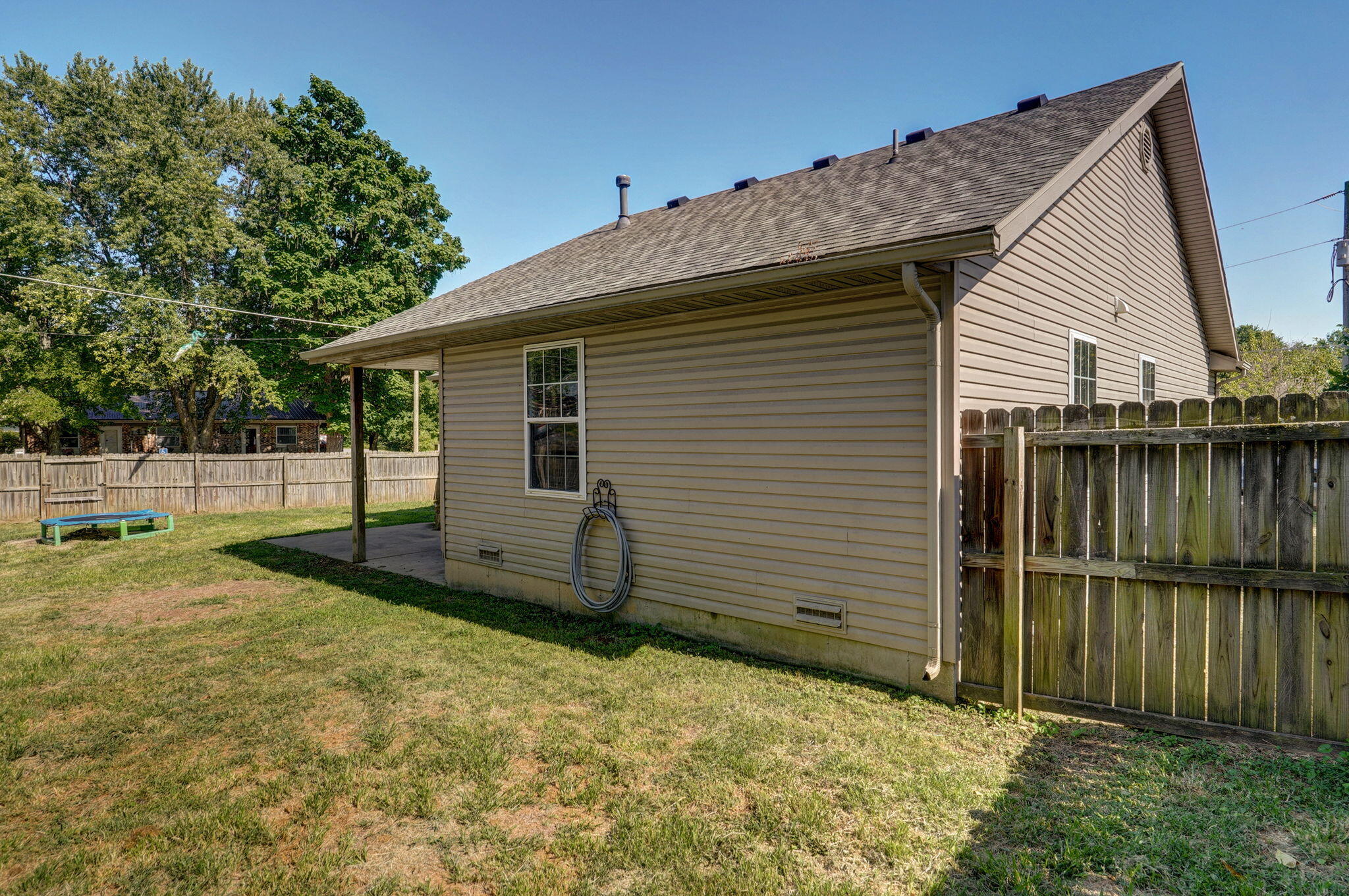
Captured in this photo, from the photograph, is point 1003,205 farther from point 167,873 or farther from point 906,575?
point 167,873

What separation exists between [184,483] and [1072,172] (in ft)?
57.3

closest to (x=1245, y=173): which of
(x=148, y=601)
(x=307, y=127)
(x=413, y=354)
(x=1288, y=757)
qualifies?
(x=1288, y=757)

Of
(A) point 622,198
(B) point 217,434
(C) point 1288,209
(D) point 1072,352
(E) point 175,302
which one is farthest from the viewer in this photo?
(B) point 217,434

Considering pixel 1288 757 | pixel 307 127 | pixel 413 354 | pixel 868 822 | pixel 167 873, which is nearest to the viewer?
pixel 167 873

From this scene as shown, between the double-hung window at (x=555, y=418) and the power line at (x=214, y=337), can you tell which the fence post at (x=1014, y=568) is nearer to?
the double-hung window at (x=555, y=418)

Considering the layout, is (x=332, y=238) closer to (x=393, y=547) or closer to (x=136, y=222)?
(x=136, y=222)

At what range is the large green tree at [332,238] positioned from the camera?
20453 millimetres

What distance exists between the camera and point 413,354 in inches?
340

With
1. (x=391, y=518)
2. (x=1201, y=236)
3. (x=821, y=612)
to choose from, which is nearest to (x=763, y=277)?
(x=821, y=612)

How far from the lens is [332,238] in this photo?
21203 millimetres

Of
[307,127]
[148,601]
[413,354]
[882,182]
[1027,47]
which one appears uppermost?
[307,127]

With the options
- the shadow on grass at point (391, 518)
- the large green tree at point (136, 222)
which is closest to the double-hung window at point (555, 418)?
the shadow on grass at point (391, 518)

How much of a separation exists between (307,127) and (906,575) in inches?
997

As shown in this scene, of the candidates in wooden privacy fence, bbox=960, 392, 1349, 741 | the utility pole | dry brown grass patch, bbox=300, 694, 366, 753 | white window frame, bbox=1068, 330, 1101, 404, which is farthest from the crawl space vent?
the utility pole
